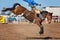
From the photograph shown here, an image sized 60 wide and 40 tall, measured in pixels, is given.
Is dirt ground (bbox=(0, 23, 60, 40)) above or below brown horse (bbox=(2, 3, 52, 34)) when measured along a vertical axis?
below

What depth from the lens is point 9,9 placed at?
7547mm

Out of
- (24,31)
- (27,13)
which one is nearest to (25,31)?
(24,31)

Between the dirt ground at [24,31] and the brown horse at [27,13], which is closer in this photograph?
the dirt ground at [24,31]

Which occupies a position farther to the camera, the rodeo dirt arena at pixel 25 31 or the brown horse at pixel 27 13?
the brown horse at pixel 27 13

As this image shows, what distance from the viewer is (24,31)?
7359 mm

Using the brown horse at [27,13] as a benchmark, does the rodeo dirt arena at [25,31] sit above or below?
below

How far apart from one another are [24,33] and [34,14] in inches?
31.3

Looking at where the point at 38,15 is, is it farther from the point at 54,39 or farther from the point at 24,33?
the point at 54,39

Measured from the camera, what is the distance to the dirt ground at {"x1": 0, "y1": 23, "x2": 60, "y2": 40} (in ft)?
22.7

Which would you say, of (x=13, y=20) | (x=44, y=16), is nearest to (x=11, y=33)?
(x=44, y=16)

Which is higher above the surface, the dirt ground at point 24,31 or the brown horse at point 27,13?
the brown horse at point 27,13

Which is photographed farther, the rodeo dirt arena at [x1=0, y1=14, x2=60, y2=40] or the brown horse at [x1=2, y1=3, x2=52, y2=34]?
the brown horse at [x1=2, y1=3, x2=52, y2=34]

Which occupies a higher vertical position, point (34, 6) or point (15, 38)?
point (34, 6)

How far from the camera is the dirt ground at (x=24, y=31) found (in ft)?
22.7
